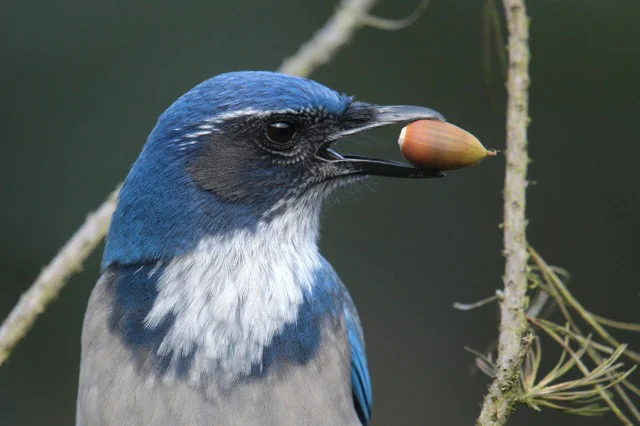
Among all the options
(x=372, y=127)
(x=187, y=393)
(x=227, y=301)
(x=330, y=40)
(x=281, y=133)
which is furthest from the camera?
(x=330, y=40)

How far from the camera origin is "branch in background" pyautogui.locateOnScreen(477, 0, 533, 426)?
4.07 meters

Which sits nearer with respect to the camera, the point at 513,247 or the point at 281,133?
the point at 513,247

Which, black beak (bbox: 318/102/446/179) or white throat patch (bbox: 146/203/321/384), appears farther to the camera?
black beak (bbox: 318/102/446/179)

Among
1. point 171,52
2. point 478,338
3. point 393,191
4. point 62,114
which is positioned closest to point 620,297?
point 478,338

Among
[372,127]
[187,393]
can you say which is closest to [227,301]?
[187,393]

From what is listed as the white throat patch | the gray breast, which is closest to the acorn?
the white throat patch

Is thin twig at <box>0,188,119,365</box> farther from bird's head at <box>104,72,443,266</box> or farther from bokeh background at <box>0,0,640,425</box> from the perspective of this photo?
bokeh background at <box>0,0,640,425</box>

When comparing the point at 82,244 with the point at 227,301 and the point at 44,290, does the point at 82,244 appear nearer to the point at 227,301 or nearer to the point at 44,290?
the point at 44,290

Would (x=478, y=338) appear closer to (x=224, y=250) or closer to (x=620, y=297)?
(x=620, y=297)

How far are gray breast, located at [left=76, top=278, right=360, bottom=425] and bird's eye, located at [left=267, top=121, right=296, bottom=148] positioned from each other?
91 cm

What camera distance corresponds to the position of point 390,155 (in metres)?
9.59

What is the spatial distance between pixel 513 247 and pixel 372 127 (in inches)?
46.8

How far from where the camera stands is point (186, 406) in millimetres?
4691

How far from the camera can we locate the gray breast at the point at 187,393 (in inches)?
185
